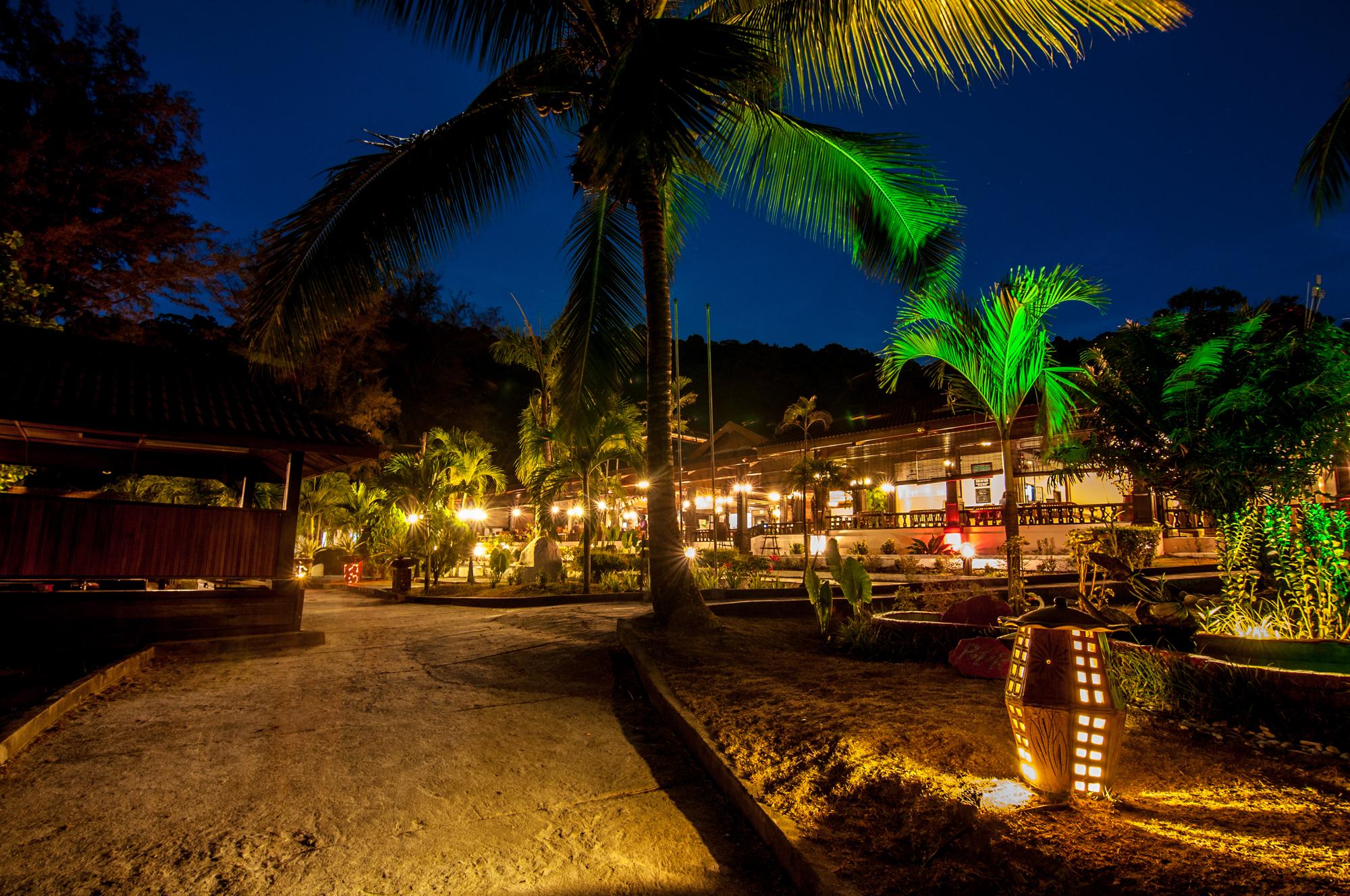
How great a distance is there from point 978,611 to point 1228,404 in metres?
2.74

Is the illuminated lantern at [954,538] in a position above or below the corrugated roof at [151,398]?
below

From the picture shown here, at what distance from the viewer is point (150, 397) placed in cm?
812

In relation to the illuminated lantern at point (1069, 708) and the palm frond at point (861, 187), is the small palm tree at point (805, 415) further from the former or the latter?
the illuminated lantern at point (1069, 708)

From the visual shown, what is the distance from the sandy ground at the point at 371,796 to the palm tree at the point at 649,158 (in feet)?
10.9

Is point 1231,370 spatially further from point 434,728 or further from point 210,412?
point 210,412

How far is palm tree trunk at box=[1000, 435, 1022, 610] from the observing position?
7438mm

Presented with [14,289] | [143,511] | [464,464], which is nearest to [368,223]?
[143,511]

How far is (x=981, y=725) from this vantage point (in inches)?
157

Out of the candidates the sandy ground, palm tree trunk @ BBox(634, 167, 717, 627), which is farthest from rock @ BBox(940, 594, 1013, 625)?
the sandy ground

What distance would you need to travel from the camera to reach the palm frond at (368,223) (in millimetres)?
6828

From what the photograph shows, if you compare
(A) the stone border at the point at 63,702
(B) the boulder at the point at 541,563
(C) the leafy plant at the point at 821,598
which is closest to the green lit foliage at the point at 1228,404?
(C) the leafy plant at the point at 821,598

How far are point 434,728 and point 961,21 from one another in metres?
7.01

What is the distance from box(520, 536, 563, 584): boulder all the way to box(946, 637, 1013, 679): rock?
1129 cm

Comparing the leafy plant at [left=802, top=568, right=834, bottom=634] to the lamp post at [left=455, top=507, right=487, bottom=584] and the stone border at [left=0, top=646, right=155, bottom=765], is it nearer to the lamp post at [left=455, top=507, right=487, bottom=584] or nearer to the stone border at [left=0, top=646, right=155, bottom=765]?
the stone border at [left=0, top=646, right=155, bottom=765]
